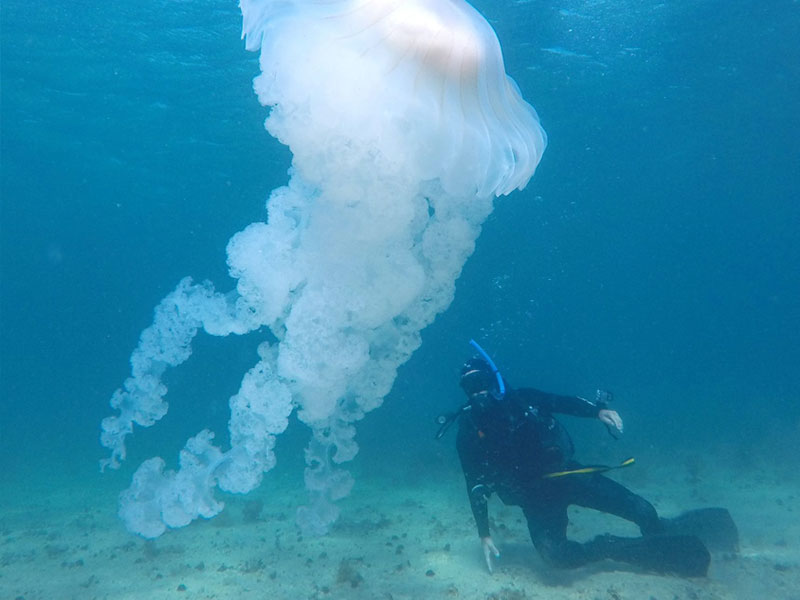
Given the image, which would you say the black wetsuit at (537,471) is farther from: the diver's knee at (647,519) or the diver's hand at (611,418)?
the diver's hand at (611,418)

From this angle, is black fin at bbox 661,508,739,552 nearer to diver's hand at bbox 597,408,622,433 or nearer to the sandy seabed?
the sandy seabed

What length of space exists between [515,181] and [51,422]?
31.0 metres

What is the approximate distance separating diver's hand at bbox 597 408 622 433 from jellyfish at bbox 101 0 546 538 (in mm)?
2407

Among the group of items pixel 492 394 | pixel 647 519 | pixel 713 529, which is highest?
pixel 492 394

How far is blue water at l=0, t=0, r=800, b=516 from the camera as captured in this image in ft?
40.3

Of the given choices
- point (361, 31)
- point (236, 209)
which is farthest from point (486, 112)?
point (236, 209)

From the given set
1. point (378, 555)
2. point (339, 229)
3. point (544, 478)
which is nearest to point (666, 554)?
point (544, 478)

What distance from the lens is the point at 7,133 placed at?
1788 cm

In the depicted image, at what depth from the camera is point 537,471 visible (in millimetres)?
5156

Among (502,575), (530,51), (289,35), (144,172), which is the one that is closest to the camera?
(289,35)

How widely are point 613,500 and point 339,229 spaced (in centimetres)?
420

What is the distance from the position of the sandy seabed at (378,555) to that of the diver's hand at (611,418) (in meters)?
1.69

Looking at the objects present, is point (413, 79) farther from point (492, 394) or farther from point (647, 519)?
point (647, 519)

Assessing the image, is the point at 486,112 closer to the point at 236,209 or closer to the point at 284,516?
the point at 284,516
